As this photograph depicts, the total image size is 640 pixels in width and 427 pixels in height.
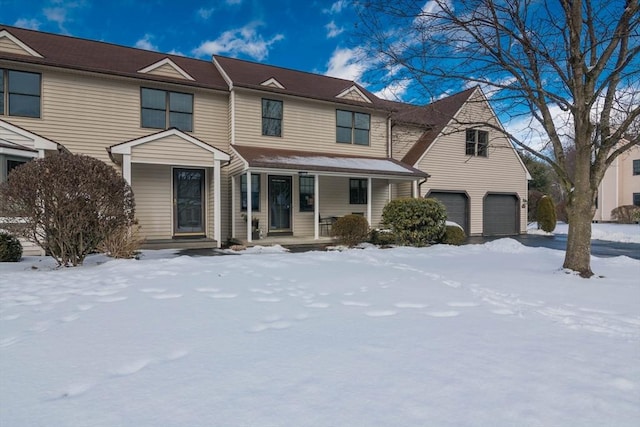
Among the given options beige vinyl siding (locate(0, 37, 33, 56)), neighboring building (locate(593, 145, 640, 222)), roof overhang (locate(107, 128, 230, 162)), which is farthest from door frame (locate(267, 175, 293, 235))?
neighboring building (locate(593, 145, 640, 222))

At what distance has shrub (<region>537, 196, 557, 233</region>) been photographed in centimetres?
1838

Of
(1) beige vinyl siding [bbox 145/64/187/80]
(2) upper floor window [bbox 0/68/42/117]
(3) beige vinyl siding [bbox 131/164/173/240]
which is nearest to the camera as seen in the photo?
(2) upper floor window [bbox 0/68/42/117]

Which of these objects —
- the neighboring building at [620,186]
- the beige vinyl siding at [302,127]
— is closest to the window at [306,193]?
the beige vinyl siding at [302,127]

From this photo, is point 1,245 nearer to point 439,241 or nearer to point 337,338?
point 337,338

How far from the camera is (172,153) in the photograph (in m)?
10.8

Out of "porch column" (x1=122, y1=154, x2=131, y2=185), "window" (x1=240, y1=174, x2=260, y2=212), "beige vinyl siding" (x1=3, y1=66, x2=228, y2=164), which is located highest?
"beige vinyl siding" (x1=3, y1=66, x2=228, y2=164)

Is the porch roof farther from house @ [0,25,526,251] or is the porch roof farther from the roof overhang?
the roof overhang

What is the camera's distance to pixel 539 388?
7.42 ft

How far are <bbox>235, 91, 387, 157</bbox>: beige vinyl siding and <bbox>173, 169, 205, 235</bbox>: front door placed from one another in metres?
2.07

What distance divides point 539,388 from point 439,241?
10.3m

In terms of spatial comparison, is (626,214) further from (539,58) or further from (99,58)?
(99,58)

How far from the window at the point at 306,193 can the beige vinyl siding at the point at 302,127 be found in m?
1.24

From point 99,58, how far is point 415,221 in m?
12.0

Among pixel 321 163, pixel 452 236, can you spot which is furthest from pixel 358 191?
pixel 452 236
